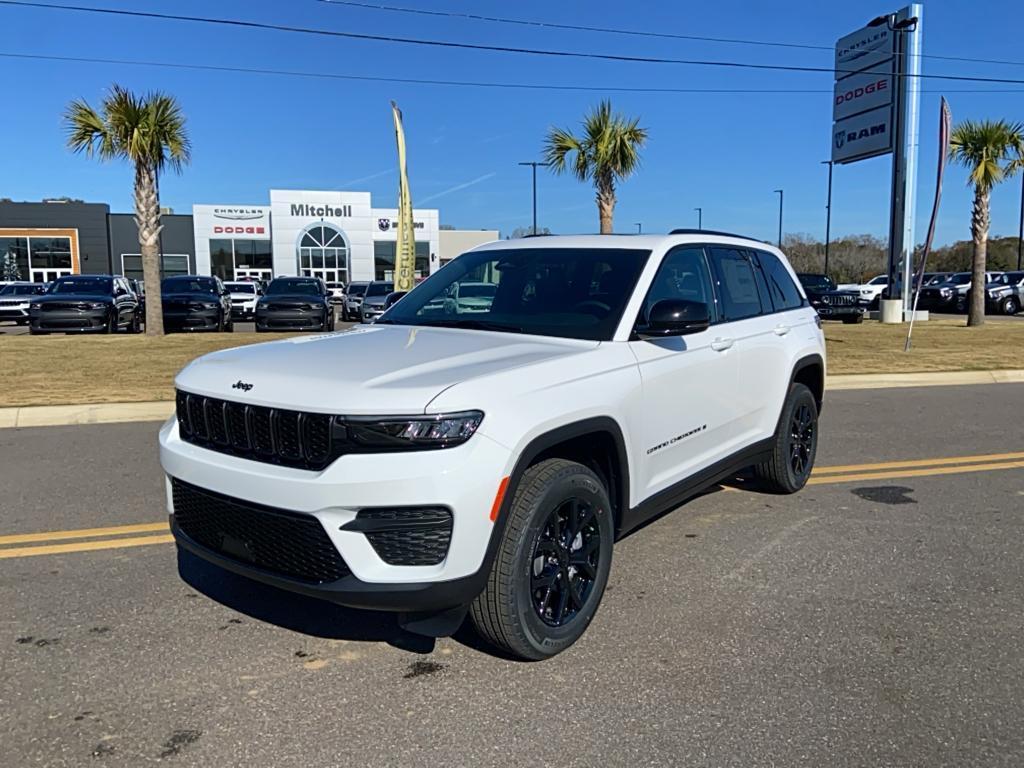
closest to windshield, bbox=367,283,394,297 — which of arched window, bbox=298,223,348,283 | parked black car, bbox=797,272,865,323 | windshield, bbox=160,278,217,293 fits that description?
windshield, bbox=160,278,217,293

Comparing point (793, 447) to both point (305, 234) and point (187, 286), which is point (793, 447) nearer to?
point (187, 286)

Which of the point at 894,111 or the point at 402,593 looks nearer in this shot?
the point at 402,593

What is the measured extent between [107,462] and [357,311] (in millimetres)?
23481

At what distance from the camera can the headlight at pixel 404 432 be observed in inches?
116

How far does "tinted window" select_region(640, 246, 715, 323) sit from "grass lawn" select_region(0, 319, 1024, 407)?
7245 mm

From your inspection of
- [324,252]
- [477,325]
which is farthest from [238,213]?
[477,325]

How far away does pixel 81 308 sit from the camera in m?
19.8

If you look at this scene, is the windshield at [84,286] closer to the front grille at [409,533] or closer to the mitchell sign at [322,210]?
the front grille at [409,533]

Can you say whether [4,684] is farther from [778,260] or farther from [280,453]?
[778,260]

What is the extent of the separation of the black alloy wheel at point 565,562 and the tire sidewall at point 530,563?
0.03 meters

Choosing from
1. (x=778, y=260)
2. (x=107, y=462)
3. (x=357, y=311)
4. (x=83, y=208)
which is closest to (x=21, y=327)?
(x=357, y=311)

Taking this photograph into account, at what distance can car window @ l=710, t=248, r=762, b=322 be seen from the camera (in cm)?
508

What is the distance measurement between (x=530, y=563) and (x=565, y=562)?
0.29m

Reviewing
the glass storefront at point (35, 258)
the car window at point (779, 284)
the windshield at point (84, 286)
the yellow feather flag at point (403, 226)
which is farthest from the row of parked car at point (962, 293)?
the glass storefront at point (35, 258)
